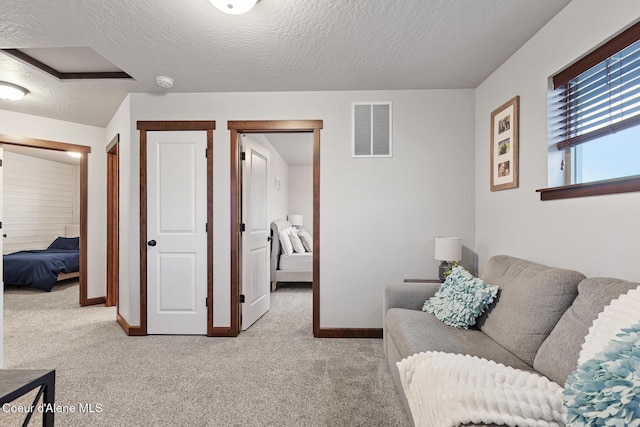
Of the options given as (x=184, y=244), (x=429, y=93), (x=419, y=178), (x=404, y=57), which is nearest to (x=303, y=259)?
(x=184, y=244)

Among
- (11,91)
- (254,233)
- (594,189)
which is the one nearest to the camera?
(594,189)

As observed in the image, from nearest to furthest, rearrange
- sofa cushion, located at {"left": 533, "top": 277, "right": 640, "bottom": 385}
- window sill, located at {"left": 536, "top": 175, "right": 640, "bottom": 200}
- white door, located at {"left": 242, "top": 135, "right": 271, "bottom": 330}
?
1. sofa cushion, located at {"left": 533, "top": 277, "right": 640, "bottom": 385}
2. window sill, located at {"left": 536, "top": 175, "right": 640, "bottom": 200}
3. white door, located at {"left": 242, "top": 135, "right": 271, "bottom": 330}

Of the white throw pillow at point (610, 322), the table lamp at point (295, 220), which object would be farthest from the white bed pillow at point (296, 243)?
the white throw pillow at point (610, 322)

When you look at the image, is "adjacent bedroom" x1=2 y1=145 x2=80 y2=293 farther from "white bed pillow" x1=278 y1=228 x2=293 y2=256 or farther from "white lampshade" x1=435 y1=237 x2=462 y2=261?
"white lampshade" x1=435 y1=237 x2=462 y2=261

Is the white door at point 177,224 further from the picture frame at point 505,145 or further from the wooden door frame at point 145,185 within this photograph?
the picture frame at point 505,145

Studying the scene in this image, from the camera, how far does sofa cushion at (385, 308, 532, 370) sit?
1.59 m

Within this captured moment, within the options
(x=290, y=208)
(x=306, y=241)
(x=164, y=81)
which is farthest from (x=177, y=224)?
(x=290, y=208)

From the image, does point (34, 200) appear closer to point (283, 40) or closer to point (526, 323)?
point (283, 40)

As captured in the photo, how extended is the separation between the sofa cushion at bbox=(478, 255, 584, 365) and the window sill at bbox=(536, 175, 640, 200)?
1.43 feet

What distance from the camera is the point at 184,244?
10.0 ft

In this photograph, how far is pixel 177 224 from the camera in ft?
10.0

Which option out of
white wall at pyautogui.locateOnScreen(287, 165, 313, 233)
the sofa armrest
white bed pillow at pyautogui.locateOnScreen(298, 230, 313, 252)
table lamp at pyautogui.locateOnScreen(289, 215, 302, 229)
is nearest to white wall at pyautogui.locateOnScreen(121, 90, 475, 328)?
the sofa armrest

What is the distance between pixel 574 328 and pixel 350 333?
198 cm

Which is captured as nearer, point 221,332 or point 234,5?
point 234,5
